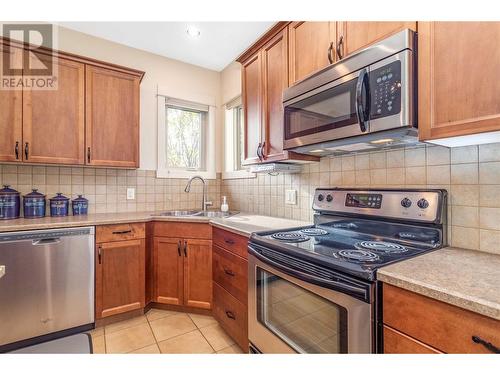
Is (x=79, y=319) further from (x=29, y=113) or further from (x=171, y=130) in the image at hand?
(x=171, y=130)

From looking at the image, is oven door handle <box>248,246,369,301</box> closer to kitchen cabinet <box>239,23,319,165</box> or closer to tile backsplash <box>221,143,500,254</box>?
tile backsplash <box>221,143,500,254</box>

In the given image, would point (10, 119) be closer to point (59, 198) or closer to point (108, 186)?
point (59, 198)

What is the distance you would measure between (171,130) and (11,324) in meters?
2.18

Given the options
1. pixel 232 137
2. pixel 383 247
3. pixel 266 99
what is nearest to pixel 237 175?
pixel 232 137

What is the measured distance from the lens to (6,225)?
166cm

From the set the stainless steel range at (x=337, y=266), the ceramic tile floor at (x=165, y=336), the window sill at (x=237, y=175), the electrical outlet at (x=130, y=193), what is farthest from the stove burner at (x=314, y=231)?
the electrical outlet at (x=130, y=193)

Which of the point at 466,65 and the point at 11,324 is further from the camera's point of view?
the point at 11,324

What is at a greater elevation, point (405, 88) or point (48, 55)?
point (48, 55)

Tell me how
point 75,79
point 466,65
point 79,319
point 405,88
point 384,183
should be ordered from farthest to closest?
point 75,79 < point 79,319 < point 384,183 < point 405,88 < point 466,65

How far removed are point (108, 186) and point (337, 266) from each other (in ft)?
7.73

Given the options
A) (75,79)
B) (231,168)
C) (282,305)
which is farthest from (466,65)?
(75,79)

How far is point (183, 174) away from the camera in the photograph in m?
2.91

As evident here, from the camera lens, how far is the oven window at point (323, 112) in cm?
125
